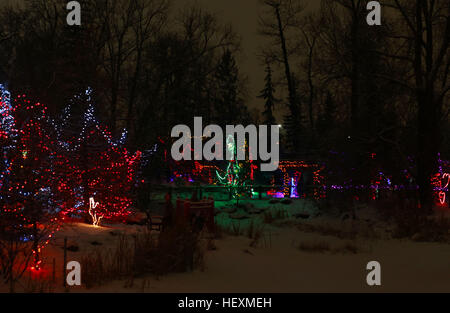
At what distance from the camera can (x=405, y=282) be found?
8.60 metres

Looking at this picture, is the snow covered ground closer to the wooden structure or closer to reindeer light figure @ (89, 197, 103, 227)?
the wooden structure

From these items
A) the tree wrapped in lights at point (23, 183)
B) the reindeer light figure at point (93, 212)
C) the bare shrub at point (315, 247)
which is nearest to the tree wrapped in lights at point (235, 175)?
the reindeer light figure at point (93, 212)

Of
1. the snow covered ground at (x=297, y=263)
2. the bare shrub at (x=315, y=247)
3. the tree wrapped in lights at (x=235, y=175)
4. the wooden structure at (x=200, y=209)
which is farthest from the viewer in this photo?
the tree wrapped in lights at (x=235, y=175)

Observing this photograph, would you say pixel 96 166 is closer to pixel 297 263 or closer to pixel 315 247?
pixel 315 247

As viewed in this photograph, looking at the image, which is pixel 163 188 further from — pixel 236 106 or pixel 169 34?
pixel 236 106

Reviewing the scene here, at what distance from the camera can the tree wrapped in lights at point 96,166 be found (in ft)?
49.0

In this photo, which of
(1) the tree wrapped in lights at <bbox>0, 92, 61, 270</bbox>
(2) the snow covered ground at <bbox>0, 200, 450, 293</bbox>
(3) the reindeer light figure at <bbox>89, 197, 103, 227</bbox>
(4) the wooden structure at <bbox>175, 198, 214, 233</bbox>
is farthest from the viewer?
(4) the wooden structure at <bbox>175, 198, 214, 233</bbox>

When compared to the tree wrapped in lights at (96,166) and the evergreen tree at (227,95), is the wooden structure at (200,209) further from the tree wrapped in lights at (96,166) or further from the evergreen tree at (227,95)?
the evergreen tree at (227,95)

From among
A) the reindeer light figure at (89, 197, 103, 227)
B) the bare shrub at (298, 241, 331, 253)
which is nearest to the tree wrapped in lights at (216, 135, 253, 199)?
the reindeer light figure at (89, 197, 103, 227)

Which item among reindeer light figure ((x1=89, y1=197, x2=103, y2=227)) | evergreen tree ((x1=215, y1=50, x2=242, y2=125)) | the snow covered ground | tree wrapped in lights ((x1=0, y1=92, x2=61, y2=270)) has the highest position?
evergreen tree ((x1=215, y1=50, x2=242, y2=125))

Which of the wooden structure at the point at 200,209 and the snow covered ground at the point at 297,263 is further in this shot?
the wooden structure at the point at 200,209

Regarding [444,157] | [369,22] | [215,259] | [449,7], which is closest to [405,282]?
[215,259]

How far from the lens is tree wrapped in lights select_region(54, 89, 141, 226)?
1494cm
